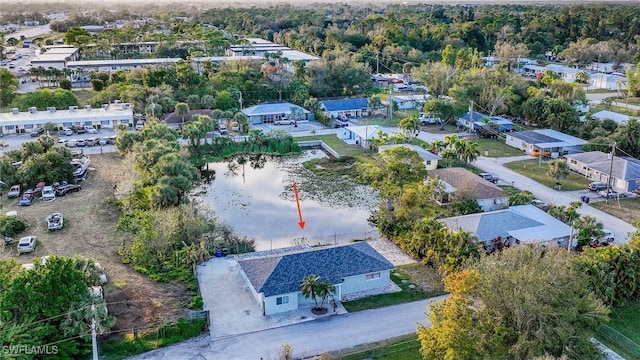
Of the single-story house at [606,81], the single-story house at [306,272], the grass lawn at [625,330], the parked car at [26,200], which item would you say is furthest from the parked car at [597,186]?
the single-story house at [606,81]

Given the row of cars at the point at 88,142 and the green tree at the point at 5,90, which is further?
the green tree at the point at 5,90

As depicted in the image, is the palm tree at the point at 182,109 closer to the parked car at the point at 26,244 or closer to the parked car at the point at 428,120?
the parked car at the point at 428,120

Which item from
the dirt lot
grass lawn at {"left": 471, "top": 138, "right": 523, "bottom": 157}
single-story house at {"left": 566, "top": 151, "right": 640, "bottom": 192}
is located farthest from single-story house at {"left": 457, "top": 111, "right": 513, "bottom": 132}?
the dirt lot

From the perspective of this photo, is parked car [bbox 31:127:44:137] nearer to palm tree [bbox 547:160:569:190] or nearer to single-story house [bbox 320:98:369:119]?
single-story house [bbox 320:98:369:119]

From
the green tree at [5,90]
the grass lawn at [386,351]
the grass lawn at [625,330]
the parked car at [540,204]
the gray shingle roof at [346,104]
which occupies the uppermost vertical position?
the green tree at [5,90]

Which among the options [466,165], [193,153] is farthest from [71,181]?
[466,165]
